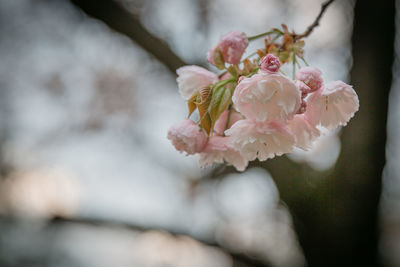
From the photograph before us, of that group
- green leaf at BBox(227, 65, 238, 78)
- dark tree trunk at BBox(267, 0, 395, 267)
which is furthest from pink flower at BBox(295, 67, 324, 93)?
dark tree trunk at BBox(267, 0, 395, 267)

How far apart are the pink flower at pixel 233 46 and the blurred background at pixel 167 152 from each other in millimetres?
1027

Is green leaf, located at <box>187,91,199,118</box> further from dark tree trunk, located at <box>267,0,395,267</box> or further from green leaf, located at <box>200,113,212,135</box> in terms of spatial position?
dark tree trunk, located at <box>267,0,395,267</box>

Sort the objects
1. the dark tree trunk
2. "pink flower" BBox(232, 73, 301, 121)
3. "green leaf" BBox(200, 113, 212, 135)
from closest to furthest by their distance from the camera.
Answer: "pink flower" BBox(232, 73, 301, 121), "green leaf" BBox(200, 113, 212, 135), the dark tree trunk

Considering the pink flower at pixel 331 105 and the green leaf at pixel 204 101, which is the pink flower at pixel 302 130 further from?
the green leaf at pixel 204 101

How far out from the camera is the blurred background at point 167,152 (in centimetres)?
160

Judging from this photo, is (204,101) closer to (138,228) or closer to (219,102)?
(219,102)

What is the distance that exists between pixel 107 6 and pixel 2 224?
2232mm

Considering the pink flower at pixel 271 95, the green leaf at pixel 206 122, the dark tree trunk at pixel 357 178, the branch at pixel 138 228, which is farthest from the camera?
the branch at pixel 138 228

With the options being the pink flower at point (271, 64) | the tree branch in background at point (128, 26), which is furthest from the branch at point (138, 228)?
the pink flower at point (271, 64)

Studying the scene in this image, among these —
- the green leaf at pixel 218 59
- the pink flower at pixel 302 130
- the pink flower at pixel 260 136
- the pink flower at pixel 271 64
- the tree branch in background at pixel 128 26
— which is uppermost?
the tree branch in background at pixel 128 26

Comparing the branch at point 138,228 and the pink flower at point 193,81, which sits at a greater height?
the pink flower at point 193,81

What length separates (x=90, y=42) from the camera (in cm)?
240

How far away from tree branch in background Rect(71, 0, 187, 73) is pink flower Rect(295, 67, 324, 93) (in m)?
1.16

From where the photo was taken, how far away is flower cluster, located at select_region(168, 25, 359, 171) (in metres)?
0.48
